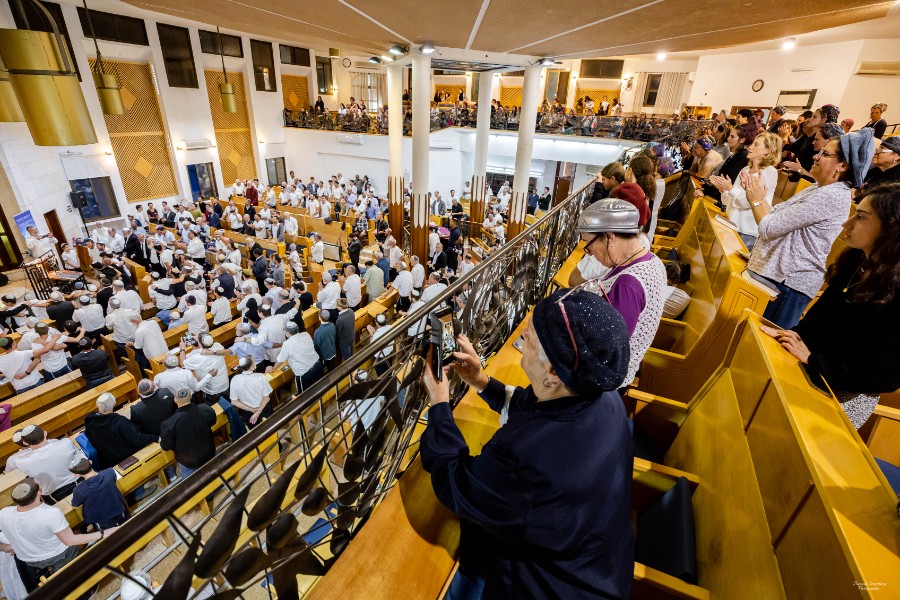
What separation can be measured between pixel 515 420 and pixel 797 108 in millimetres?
19669

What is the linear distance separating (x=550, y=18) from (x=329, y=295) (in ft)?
18.6

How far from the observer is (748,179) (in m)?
2.89

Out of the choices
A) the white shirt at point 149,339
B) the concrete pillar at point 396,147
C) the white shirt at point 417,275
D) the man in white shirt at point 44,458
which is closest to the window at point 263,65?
the concrete pillar at point 396,147

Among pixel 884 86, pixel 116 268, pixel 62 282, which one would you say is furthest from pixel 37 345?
pixel 884 86

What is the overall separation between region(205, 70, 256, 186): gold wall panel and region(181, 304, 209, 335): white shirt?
1323cm

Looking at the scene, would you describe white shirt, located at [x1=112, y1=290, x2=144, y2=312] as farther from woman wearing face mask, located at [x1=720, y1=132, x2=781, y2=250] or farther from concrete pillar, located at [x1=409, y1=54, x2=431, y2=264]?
woman wearing face mask, located at [x1=720, y1=132, x2=781, y2=250]

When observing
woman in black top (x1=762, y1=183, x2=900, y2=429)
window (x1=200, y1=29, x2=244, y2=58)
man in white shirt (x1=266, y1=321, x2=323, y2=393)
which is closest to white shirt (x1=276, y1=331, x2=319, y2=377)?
man in white shirt (x1=266, y1=321, x2=323, y2=393)

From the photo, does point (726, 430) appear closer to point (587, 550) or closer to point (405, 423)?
point (587, 550)

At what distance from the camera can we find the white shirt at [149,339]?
6426 millimetres

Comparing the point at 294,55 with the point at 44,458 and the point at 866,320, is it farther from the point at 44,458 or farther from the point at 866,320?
the point at 866,320

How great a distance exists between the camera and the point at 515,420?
1.26 metres

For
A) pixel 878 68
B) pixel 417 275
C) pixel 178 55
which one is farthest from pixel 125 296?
pixel 878 68

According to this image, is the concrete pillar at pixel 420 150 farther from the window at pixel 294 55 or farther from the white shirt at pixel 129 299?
the window at pixel 294 55

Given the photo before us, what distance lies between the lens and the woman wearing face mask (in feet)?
11.0
